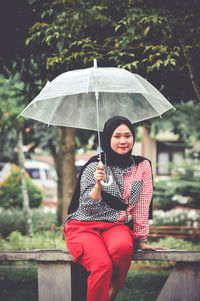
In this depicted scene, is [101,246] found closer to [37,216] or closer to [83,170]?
[83,170]

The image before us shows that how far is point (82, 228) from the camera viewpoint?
3451mm

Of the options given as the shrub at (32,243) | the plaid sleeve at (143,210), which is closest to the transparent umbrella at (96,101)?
the plaid sleeve at (143,210)

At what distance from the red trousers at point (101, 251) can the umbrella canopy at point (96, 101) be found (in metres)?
0.97

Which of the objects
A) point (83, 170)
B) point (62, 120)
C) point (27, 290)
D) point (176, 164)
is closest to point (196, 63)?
point (62, 120)

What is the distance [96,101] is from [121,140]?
1.45ft

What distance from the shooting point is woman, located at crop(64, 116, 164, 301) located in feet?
10.7

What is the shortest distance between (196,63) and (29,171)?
871 inches

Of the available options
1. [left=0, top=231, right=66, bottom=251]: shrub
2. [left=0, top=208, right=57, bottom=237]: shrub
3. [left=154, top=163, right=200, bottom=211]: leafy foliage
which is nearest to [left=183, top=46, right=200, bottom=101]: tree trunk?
[left=0, top=231, right=66, bottom=251]: shrub

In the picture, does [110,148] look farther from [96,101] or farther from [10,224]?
[10,224]

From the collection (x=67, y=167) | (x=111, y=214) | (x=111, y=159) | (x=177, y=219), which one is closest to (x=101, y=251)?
(x=111, y=214)

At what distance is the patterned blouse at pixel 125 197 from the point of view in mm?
3500

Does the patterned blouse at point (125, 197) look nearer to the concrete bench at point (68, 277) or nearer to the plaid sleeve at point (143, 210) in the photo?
the plaid sleeve at point (143, 210)

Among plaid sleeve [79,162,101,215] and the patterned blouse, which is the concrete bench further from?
plaid sleeve [79,162,101,215]

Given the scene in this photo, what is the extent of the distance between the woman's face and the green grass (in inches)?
101
